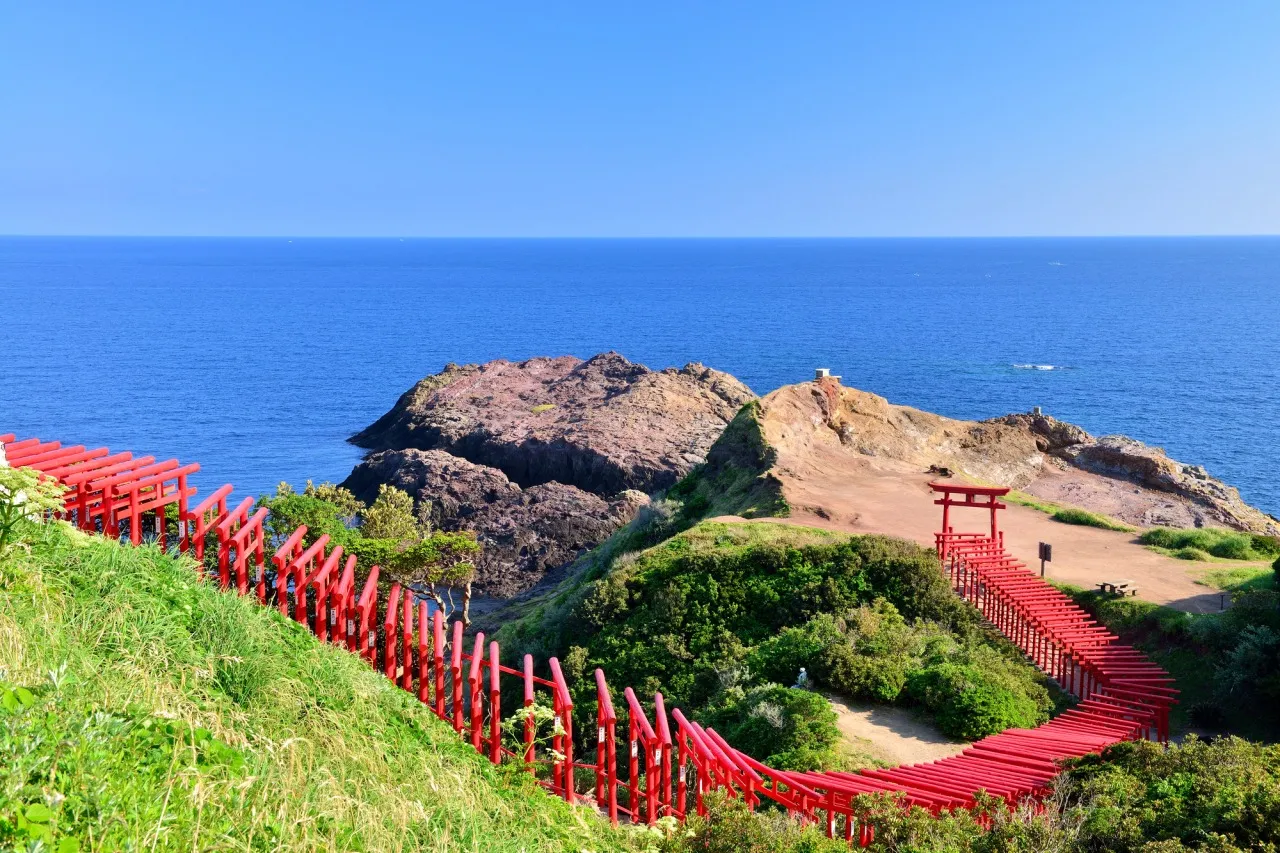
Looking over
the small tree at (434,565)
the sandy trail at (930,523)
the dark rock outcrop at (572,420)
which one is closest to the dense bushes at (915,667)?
the sandy trail at (930,523)

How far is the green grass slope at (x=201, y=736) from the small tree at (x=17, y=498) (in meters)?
0.27

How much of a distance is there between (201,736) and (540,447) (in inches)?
1888

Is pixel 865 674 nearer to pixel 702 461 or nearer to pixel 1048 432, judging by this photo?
pixel 1048 432

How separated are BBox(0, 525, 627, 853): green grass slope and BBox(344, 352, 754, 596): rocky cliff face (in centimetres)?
3120

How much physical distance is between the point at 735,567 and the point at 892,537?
12.1ft

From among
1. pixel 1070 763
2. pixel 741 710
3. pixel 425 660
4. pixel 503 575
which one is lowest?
pixel 503 575

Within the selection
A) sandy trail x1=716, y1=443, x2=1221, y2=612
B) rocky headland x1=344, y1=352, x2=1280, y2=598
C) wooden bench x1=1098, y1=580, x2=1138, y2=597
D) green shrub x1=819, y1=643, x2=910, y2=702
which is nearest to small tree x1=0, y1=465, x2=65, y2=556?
green shrub x1=819, y1=643, x2=910, y2=702

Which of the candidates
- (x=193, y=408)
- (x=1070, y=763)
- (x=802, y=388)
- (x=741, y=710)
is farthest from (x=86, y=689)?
(x=193, y=408)

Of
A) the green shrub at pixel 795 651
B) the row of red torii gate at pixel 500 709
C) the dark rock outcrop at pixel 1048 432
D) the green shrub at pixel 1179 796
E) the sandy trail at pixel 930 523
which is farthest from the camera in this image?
the dark rock outcrop at pixel 1048 432

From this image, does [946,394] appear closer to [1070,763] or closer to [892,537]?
[892,537]

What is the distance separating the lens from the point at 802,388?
38.2m

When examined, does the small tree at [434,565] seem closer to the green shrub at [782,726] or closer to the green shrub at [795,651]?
the green shrub at [795,651]

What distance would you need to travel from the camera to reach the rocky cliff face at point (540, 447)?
4556 centimetres

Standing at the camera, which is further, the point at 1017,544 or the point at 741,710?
the point at 1017,544
